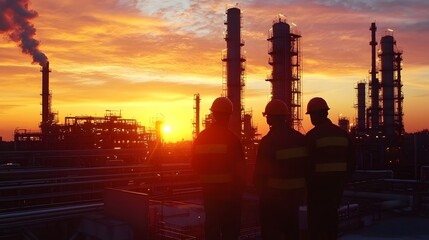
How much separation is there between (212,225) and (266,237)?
0.58 m

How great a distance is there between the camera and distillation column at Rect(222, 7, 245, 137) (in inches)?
1091

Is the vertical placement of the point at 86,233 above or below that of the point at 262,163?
below

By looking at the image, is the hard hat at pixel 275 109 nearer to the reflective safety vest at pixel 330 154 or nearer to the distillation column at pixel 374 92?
the reflective safety vest at pixel 330 154

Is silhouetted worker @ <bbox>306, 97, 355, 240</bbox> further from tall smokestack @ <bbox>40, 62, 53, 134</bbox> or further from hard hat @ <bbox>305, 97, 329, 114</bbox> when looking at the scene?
tall smokestack @ <bbox>40, 62, 53, 134</bbox>

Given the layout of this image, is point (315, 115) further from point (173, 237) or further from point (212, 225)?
point (173, 237)

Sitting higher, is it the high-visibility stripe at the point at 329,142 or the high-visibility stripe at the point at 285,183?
the high-visibility stripe at the point at 329,142

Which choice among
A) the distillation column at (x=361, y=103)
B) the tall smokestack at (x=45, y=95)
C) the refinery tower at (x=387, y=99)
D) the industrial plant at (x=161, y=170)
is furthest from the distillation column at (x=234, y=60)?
the distillation column at (x=361, y=103)

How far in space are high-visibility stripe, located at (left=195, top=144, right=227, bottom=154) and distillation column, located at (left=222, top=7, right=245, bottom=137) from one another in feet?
75.3

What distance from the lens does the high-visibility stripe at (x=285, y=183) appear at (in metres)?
4.14

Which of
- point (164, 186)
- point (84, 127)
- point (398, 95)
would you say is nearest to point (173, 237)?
point (164, 186)

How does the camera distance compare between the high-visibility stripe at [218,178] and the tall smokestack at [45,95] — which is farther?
the tall smokestack at [45,95]

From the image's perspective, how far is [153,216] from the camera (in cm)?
898

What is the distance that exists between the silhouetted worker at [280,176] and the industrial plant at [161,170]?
3741 mm

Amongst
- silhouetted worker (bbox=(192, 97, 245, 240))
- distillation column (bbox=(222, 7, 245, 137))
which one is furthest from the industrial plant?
silhouetted worker (bbox=(192, 97, 245, 240))
